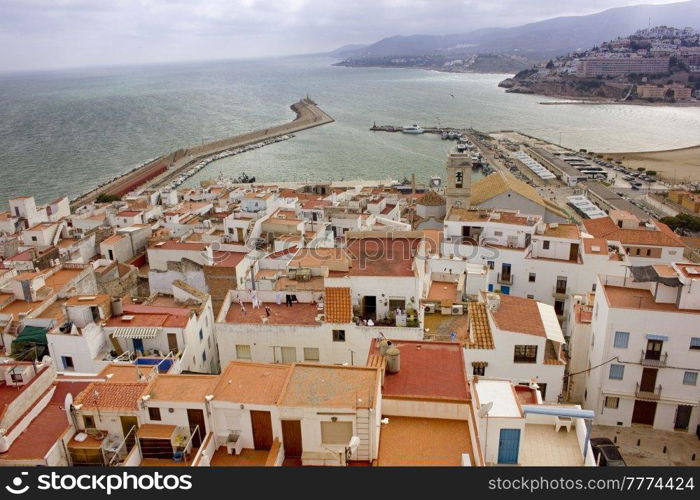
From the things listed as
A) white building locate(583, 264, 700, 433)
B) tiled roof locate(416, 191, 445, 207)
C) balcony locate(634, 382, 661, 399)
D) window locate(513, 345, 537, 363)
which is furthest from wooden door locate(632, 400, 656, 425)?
tiled roof locate(416, 191, 445, 207)

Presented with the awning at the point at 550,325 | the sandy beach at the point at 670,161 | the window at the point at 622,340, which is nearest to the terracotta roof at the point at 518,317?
the awning at the point at 550,325

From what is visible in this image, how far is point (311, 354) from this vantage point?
17.7m

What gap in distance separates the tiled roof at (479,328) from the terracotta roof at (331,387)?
645cm

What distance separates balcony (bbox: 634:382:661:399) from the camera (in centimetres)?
1736

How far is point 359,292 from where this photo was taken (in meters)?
18.1

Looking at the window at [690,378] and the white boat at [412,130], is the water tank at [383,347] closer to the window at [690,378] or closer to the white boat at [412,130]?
the window at [690,378]

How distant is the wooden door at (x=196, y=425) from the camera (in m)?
11.5

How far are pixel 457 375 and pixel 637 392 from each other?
27.5 feet

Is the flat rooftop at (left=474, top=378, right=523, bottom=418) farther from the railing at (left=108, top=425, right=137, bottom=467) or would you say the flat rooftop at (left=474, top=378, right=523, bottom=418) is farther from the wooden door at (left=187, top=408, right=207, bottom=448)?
the railing at (left=108, top=425, right=137, bottom=467)

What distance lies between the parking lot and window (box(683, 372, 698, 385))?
1.99 metres

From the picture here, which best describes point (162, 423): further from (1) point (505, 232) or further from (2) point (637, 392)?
(1) point (505, 232)

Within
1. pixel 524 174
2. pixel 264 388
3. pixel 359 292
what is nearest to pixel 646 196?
pixel 524 174

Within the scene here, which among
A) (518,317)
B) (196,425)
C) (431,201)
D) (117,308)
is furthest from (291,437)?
(431,201)

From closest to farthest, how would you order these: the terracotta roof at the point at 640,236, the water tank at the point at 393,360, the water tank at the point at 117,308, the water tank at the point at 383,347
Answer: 1. the water tank at the point at 393,360
2. the water tank at the point at 383,347
3. the water tank at the point at 117,308
4. the terracotta roof at the point at 640,236
